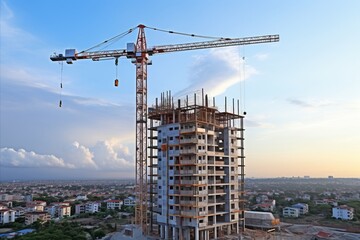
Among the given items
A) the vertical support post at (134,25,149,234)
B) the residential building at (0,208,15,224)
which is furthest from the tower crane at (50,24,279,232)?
the residential building at (0,208,15,224)

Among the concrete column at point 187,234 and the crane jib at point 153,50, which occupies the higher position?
the crane jib at point 153,50

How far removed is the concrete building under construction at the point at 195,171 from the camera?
41.1m

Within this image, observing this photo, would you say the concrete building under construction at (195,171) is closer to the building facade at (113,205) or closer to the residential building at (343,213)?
the residential building at (343,213)

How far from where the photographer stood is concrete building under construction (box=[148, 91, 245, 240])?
1617 inches

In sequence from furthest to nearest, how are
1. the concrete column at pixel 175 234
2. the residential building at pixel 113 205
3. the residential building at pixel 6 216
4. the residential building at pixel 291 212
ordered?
the residential building at pixel 113 205
the residential building at pixel 291 212
the residential building at pixel 6 216
the concrete column at pixel 175 234

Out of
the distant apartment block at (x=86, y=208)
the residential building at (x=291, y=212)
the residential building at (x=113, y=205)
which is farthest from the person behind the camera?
the residential building at (x=113, y=205)

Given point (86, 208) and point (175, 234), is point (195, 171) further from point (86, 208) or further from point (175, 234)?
point (86, 208)

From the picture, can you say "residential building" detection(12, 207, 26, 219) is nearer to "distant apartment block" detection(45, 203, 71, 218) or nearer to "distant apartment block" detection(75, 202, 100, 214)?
"distant apartment block" detection(45, 203, 71, 218)

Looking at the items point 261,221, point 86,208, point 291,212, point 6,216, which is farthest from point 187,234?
point 86,208

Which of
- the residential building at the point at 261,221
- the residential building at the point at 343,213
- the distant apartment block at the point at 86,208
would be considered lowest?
the distant apartment block at the point at 86,208

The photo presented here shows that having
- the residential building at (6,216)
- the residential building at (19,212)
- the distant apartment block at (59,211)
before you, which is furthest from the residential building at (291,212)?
the residential building at (6,216)

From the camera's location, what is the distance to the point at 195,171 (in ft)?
135

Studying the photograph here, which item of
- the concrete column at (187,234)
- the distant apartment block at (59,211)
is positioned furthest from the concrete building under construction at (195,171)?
the distant apartment block at (59,211)

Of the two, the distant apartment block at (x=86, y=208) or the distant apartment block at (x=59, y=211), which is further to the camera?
the distant apartment block at (x=86, y=208)
